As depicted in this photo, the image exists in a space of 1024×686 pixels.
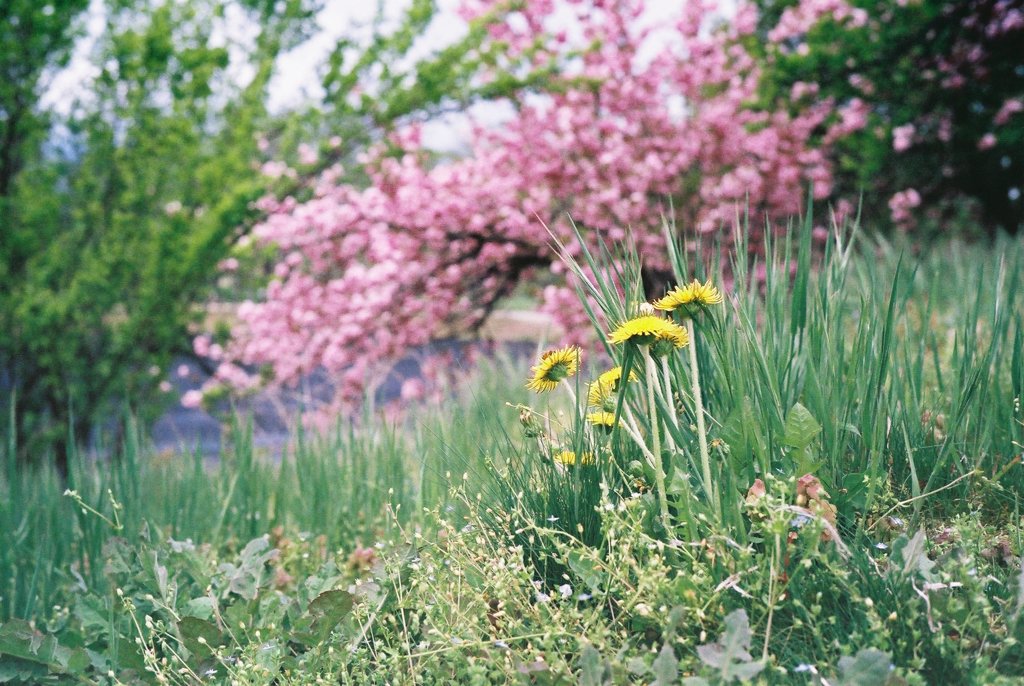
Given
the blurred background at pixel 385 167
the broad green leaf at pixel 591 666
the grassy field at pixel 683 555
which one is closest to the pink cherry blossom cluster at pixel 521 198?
the blurred background at pixel 385 167

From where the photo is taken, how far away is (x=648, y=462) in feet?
5.81

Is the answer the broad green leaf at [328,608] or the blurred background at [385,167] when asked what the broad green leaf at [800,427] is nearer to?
the broad green leaf at [328,608]

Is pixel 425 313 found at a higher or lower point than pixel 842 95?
lower

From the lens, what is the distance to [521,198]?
23.0 feet

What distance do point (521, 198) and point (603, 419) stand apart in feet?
17.3

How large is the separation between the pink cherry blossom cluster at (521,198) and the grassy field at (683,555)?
4.39m

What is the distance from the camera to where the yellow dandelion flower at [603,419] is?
1.91 metres

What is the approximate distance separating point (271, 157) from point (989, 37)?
20.2ft

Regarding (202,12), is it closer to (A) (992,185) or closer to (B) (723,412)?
(B) (723,412)

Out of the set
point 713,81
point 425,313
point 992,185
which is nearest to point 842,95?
point 713,81

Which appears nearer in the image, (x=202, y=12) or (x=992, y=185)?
(x=202, y=12)

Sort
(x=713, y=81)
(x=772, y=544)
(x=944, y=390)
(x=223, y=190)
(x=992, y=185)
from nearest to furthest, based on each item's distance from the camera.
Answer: (x=772, y=544)
(x=944, y=390)
(x=223, y=190)
(x=713, y=81)
(x=992, y=185)

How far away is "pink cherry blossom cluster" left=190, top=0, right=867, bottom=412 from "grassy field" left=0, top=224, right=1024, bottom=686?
4.39 metres

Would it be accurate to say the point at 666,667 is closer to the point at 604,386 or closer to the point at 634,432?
the point at 634,432
